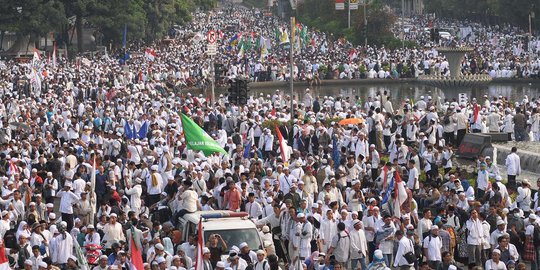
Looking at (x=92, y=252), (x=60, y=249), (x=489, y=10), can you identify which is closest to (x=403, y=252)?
(x=92, y=252)

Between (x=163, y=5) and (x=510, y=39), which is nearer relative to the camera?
(x=510, y=39)

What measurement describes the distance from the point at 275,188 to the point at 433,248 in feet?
14.5

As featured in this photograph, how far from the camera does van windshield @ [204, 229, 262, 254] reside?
19438 mm

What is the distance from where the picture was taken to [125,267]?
19.0 m

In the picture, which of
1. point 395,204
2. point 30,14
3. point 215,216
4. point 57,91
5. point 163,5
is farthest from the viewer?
point 163,5

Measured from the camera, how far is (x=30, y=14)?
239 feet

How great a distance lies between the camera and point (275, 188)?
→ 2369cm

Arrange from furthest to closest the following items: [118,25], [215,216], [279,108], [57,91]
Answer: [118,25]
[57,91]
[279,108]
[215,216]

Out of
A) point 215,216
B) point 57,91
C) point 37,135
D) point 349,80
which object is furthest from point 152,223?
point 349,80

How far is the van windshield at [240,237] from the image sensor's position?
19.4 meters

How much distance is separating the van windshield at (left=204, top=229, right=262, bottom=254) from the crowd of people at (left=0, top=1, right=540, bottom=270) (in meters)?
0.14

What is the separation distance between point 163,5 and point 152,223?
68.0 meters

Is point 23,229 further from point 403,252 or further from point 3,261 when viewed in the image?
point 403,252

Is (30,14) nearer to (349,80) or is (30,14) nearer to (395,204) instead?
(349,80)
